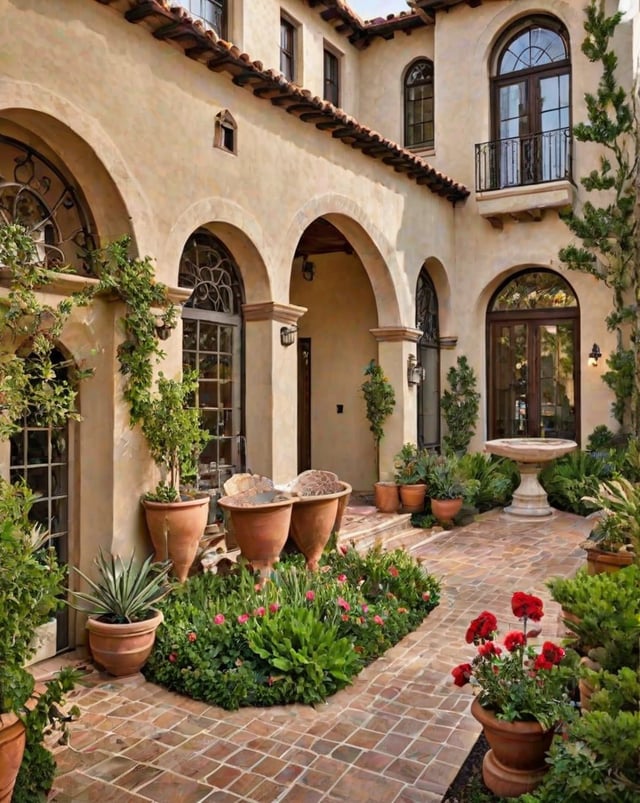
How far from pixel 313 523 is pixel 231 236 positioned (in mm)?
3380

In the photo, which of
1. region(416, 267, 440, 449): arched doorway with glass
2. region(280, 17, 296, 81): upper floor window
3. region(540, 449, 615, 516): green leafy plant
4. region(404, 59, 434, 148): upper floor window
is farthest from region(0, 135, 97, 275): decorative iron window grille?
region(404, 59, 434, 148): upper floor window

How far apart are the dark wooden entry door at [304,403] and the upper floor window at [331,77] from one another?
5.04m

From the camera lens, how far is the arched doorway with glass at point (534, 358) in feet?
42.8

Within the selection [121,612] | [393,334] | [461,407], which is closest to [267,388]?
[121,612]

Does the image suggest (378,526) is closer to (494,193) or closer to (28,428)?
(28,428)

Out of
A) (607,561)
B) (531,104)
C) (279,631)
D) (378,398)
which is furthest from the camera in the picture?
(531,104)

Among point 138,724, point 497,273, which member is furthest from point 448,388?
point 138,724

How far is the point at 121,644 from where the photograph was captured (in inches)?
208

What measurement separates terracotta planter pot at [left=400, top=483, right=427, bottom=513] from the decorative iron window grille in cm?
636

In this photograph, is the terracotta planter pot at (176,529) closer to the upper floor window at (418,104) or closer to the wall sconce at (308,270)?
the wall sconce at (308,270)

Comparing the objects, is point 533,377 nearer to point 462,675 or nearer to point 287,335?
point 287,335

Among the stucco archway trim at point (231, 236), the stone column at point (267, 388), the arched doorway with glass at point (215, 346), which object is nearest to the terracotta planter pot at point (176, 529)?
the arched doorway with glass at point (215, 346)

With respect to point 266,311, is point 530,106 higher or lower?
higher

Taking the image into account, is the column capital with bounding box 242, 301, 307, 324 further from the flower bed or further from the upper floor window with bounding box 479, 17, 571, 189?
the upper floor window with bounding box 479, 17, 571, 189
